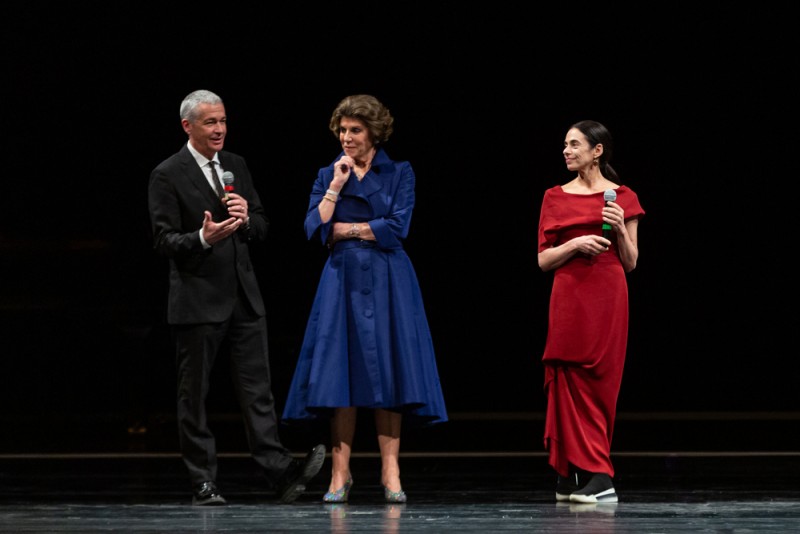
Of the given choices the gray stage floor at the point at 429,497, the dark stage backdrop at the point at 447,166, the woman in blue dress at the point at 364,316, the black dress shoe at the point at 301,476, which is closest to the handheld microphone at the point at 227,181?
the woman in blue dress at the point at 364,316

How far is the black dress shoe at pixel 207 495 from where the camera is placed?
421cm

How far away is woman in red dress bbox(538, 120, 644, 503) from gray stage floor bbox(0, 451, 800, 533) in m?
0.20

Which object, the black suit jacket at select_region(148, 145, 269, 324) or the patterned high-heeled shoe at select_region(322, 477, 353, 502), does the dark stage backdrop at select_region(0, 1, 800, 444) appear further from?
the patterned high-heeled shoe at select_region(322, 477, 353, 502)

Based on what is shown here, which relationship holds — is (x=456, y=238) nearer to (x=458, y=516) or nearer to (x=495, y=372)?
(x=495, y=372)

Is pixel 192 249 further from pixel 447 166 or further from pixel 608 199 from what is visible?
pixel 447 166

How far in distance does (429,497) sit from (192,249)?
1.15 m

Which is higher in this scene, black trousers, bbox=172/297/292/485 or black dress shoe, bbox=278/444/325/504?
black trousers, bbox=172/297/292/485

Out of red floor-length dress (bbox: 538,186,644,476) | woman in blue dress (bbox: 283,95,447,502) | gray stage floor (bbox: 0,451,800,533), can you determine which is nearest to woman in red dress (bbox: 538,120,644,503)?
red floor-length dress (bbox: 538,186,644,476)

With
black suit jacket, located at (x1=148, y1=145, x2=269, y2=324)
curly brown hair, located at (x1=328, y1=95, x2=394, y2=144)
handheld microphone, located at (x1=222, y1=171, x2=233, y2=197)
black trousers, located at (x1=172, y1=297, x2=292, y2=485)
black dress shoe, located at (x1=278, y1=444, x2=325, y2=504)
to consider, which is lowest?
black dress shoe, located at (x1=278, y1=444, x2=325, y2=504)

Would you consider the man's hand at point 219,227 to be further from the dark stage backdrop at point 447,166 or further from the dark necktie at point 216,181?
the dark stage backdrop at point 447,166

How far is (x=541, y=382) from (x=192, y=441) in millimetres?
3440

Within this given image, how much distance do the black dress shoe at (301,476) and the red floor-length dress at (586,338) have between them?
77cm

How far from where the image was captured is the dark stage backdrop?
706cm

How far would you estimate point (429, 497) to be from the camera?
442 cm
